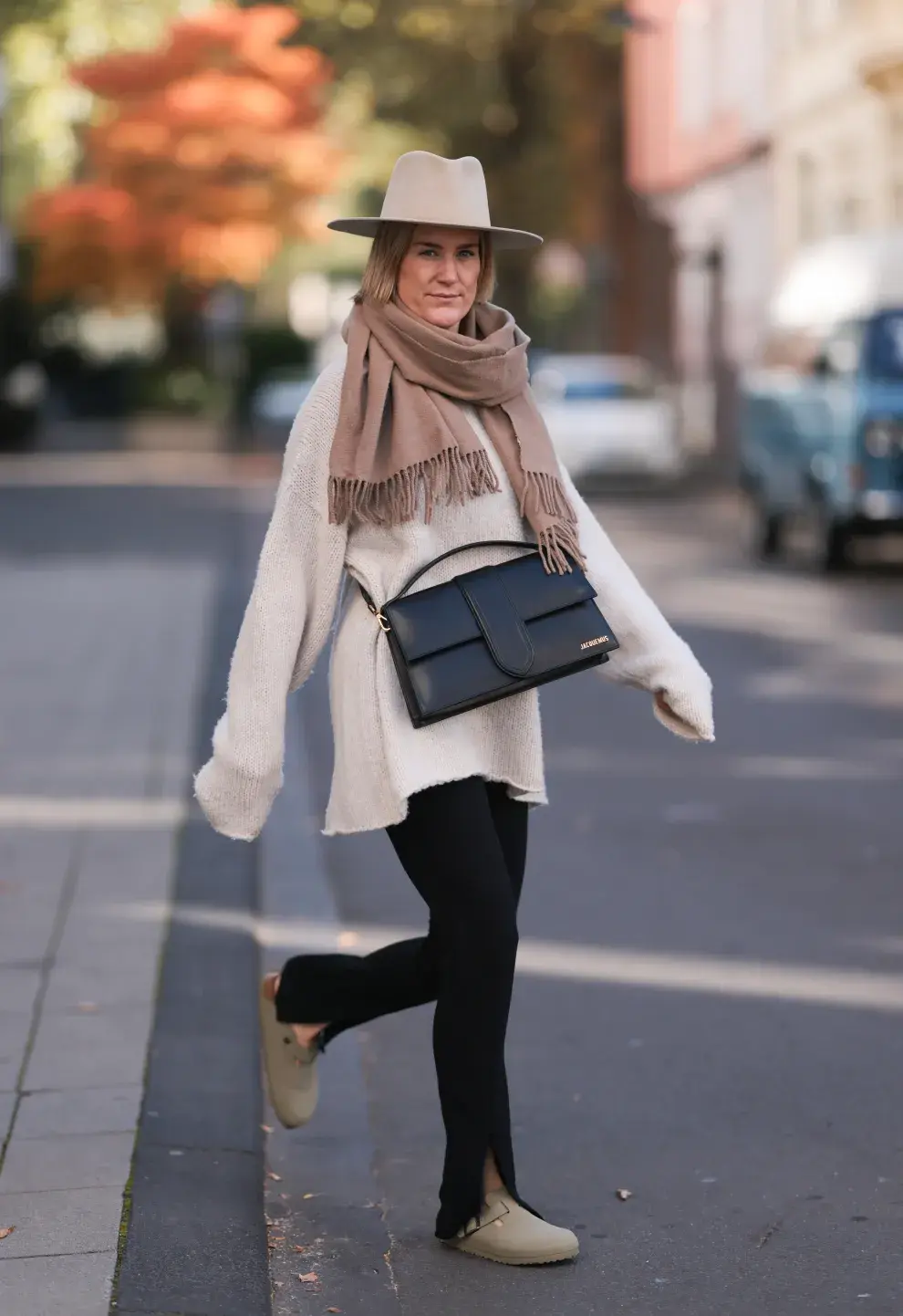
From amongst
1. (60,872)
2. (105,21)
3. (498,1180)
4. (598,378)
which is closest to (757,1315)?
(498,1180)

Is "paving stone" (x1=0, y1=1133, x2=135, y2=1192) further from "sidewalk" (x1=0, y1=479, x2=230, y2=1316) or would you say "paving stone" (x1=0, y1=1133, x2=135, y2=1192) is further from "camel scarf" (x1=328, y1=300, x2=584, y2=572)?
"camel scarf" (x1=328, y1=300, x2=584, y2=572)

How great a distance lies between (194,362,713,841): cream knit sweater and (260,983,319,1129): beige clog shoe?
1.90 feet

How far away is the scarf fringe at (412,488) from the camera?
4.12 m

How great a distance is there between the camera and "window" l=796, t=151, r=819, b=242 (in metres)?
32.3

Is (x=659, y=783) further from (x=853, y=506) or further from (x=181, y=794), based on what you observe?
(x=853, y=506)

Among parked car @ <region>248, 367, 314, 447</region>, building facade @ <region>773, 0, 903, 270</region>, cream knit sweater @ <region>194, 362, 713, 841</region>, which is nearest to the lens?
cream knit sweater @ <region>194, 362, 713, 841</region>

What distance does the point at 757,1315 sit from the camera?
3.96 m

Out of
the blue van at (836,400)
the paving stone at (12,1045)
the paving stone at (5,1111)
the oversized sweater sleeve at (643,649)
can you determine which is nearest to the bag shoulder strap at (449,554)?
the oversized sweater sleeve at (643,649)

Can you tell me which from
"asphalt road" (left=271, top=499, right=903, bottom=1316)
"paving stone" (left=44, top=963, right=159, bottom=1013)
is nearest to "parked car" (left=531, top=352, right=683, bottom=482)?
"asphalt road" (left=271, top=499, right=903, bottom=1316)

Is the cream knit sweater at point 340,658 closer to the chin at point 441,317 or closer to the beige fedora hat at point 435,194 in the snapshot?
the chin at point 441,317

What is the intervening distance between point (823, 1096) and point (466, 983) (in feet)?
4.56

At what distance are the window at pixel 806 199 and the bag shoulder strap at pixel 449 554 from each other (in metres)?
28.8

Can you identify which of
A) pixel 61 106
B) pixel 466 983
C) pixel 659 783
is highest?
pixel 61 106

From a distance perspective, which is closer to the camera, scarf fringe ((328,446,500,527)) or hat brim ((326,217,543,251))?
scarf fringe ((328,446,500,527))
